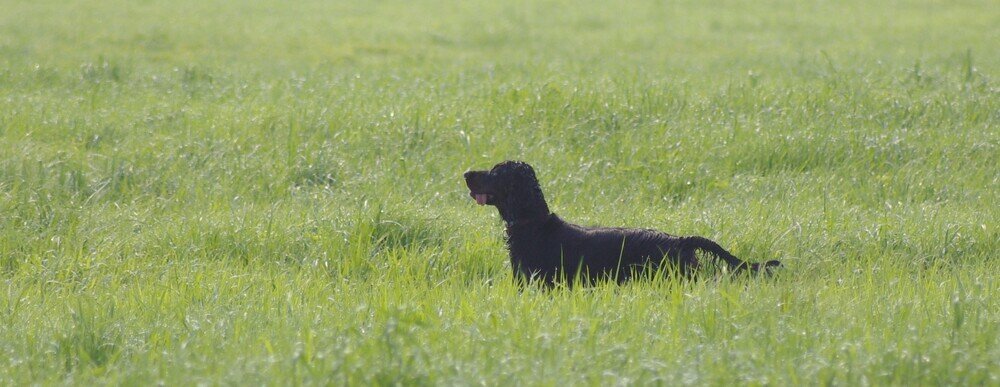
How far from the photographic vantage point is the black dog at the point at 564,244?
15.8 feet

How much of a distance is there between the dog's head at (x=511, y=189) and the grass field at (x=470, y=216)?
0.35 m

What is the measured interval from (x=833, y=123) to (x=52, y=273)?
17.9ft

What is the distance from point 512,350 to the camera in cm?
363

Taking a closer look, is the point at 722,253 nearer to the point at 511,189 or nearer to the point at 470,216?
the point at 511,189

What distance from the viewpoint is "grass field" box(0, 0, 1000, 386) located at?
3.61 metres

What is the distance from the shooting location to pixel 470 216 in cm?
609

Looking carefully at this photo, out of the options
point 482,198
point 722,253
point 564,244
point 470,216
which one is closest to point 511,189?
point 482,198

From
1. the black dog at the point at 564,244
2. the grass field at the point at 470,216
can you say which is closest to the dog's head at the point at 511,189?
the black dog at the point at 564,244

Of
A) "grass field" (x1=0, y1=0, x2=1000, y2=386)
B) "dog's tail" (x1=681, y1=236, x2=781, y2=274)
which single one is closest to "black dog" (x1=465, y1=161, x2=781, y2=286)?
"dog's tail" (x1=681, y1=236, x2=781, y2=274)

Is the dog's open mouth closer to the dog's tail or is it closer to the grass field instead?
the grass field

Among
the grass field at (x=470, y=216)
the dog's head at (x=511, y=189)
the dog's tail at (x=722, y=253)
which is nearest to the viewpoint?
the grass field at (x=470, y=216)

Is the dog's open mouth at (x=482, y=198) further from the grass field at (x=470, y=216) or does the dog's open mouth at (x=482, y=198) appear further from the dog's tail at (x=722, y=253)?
the dog's tail at (x=722, y=253)

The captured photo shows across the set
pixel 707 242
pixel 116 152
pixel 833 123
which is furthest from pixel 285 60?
pixel 707 242

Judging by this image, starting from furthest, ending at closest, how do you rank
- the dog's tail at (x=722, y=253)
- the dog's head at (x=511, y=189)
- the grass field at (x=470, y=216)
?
1. the dog's head at (x=511, y=189)
2. the dog's tail at (x=722, y=253)
3. the grass field at (x=470, y=216)
